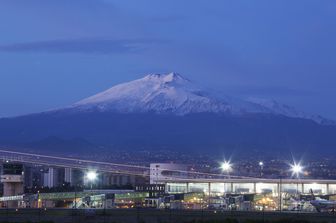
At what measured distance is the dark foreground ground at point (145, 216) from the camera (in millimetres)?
A: 46125

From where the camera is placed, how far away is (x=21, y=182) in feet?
275

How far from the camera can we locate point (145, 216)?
50.2 meters

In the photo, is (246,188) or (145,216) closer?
(145,216)

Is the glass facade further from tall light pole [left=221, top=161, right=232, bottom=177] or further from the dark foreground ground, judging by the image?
the dark foreground ground

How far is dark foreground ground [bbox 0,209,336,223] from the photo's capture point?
46.1 metres

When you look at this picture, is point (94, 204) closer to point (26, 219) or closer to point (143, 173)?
point (26, 219)

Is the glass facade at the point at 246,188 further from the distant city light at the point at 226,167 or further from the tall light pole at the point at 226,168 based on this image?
the tall light pole at the point at 226,168

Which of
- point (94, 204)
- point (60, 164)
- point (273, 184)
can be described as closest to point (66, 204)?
point (94, 204)

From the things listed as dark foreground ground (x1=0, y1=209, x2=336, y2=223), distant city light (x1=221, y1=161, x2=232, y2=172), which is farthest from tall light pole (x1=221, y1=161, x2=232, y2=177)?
dark foreground ground (x1=0, y1=209, x2=336, y2=223)

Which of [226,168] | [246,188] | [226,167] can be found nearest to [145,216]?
[246,188]

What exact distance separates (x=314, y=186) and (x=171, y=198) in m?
31.1

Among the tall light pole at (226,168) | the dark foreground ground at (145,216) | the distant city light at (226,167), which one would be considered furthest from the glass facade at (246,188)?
the dark foreground ground at (145,216)

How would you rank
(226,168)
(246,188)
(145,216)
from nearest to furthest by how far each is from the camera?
(145,216)
(246,188)
(226,168)

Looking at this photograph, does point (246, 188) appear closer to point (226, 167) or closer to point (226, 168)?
point (226, 167)
